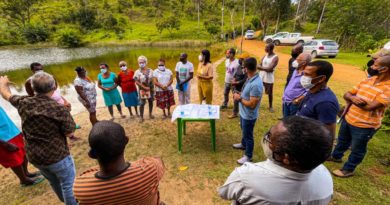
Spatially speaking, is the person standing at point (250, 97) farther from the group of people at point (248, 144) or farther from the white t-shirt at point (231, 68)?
the white t-shirt at point (231, 68)

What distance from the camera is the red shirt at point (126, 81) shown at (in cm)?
532

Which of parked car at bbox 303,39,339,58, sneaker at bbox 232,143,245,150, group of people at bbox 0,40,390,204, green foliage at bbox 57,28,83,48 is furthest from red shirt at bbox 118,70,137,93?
green foliage at bbox 57,28,83,48

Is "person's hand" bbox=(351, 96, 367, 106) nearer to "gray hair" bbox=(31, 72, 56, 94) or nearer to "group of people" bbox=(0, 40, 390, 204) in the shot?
"group of people" bbox=(0, 40, 390, 204)

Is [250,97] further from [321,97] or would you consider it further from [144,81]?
[144,81]

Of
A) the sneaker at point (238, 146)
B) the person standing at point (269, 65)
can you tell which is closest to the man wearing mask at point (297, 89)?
the sneaker at point (238, 146)

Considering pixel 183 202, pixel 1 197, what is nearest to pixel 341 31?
pixel 183 202

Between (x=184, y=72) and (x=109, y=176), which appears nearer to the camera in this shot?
(x=109, y=176)

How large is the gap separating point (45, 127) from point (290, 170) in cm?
228

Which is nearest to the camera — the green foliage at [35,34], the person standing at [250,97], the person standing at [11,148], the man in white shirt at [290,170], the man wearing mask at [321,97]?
the man in white shirt at [290,170]

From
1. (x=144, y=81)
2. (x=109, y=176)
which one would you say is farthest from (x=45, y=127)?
(x=144, y=81)

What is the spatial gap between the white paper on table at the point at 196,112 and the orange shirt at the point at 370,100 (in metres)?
2.00

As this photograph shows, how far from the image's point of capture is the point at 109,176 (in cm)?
128

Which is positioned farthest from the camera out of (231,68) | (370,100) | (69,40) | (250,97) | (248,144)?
(69,40)

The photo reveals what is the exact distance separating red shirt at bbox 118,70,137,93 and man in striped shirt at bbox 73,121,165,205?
424cm
